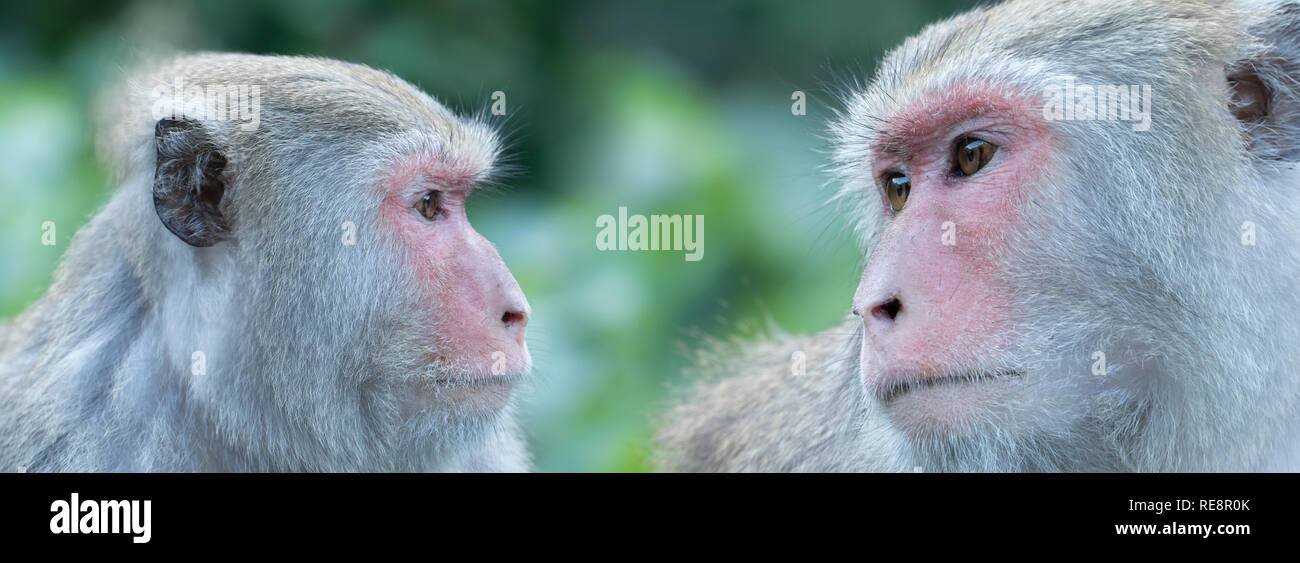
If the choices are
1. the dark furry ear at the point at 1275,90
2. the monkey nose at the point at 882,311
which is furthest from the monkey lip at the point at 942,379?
the dark furry ear at the point at 1275,90

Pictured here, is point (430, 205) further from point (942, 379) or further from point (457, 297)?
point (942, 379)

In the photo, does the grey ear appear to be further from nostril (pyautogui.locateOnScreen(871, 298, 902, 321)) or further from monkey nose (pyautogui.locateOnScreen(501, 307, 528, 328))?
nostril (pyautogui.locateOnScreen(871, 298, 902, 321))

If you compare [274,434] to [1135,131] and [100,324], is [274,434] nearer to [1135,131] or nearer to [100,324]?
[100,324]

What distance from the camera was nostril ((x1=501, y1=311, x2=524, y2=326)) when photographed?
3.12 metres

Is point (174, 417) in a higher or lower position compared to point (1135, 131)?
lower

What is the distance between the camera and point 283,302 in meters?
3.09

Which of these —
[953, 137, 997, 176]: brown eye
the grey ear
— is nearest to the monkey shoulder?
[953, 137, 997, 176]: brown eye

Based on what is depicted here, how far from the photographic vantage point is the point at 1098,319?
2734 mm

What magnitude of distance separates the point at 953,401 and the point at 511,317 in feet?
3.65

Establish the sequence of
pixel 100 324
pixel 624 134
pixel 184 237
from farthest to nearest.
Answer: pixel 624 134 → pixel 100 324 → pixel 184 237

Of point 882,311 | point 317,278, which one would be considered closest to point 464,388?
point 317,278

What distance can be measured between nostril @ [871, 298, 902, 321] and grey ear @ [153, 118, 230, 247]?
→ 1594 millimetres

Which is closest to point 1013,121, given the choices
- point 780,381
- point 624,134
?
point 780,381
